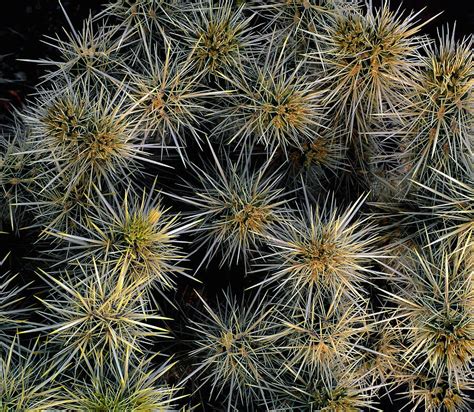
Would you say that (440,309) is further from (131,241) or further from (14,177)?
(14,177)

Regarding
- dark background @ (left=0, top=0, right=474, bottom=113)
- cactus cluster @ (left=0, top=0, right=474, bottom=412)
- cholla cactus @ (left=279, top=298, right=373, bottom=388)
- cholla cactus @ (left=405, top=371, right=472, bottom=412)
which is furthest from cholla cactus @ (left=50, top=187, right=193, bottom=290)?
dark background @ (left=0, top=0, right=474, bottom=113)

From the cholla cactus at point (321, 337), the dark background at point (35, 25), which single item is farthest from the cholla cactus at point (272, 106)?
the dark background at point (35, 25)

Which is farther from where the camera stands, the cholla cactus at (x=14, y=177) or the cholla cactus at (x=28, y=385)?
the cholla cactus at (x=14, y=177)

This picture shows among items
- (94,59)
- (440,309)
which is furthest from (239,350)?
(94,59)

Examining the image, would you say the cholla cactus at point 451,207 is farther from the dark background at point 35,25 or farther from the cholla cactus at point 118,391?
the dark background at point 35,25

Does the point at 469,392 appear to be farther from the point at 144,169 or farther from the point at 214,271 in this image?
the point at 144,169

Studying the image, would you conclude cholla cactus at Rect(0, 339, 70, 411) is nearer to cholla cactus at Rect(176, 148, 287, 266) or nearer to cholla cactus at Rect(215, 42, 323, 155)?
cholla cactus at Rect(176, 148, 287, 266)
